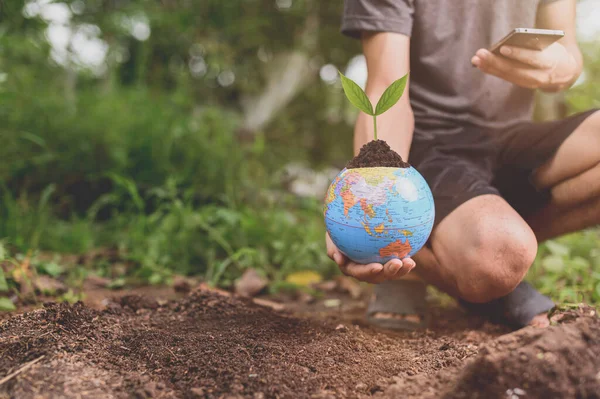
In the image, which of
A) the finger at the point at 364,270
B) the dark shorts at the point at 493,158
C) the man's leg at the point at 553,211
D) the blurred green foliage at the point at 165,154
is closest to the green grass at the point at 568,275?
the blurred green foliage at the point at 165,154

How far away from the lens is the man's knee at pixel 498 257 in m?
2.10

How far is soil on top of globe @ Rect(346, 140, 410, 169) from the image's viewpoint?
1867 millimetres

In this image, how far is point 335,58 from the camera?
23.2 ft

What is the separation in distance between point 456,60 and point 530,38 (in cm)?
49

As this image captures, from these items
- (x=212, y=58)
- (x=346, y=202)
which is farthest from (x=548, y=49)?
(x=212, y=58)

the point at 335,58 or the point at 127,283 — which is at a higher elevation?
the point at 335,58

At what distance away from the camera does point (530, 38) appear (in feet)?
6.89

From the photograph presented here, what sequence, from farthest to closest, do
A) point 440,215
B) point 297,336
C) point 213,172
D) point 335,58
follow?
1. point 335,58
2. point 213,172
3. point 440,215
4. point 297,336

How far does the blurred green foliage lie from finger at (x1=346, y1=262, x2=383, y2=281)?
3.59 ft

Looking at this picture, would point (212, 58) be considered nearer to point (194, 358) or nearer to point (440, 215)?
point (440, 215)

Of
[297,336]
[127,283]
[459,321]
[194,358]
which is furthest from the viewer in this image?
[127,283]

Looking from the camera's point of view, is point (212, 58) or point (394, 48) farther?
point (212, 58)

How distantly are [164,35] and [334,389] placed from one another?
4.85 m

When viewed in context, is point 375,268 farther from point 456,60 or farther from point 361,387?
point 456,60
